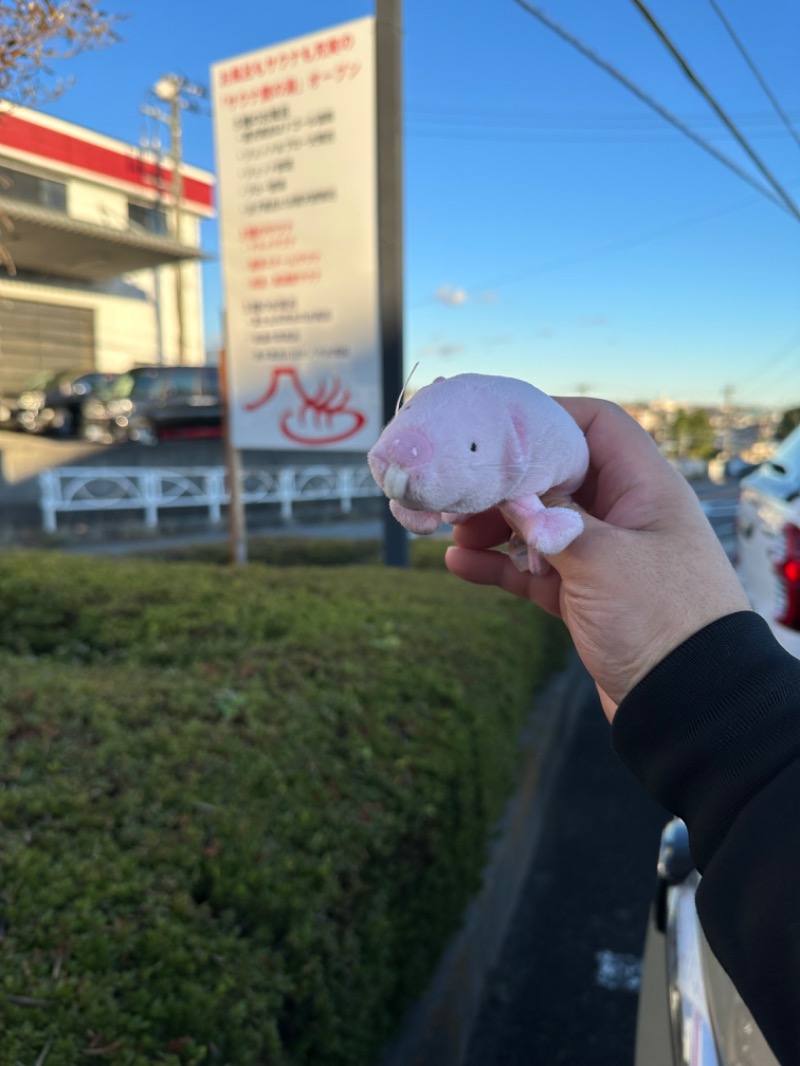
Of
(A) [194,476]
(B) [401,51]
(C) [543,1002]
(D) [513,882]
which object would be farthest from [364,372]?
(A) [194,476]

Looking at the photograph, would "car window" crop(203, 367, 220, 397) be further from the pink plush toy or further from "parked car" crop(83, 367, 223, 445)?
the pink plush toy

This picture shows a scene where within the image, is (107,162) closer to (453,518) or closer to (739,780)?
(453,518)

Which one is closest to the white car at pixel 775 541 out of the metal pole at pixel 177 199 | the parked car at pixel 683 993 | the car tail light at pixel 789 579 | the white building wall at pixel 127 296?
the car tail light at pixel 789 579

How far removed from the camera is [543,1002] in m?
2.66

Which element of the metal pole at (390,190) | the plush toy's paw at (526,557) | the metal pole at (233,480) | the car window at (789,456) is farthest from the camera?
the metal pole at (233,480)

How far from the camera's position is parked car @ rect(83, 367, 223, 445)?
1584cm

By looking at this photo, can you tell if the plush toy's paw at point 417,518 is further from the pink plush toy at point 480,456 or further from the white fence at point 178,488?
the white fence at point 178,488

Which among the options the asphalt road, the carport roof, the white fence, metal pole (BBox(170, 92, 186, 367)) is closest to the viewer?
the asphalt road

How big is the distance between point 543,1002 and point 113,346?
75.6ft

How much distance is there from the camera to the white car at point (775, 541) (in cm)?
308

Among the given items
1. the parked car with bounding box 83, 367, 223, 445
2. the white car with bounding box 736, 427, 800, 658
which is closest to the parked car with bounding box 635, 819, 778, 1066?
the white car with bounding box 736, 427, 800, 658

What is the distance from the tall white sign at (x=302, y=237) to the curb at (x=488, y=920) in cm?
239

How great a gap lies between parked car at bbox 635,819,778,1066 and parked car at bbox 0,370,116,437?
54.6ft

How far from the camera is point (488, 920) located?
9.14ft
